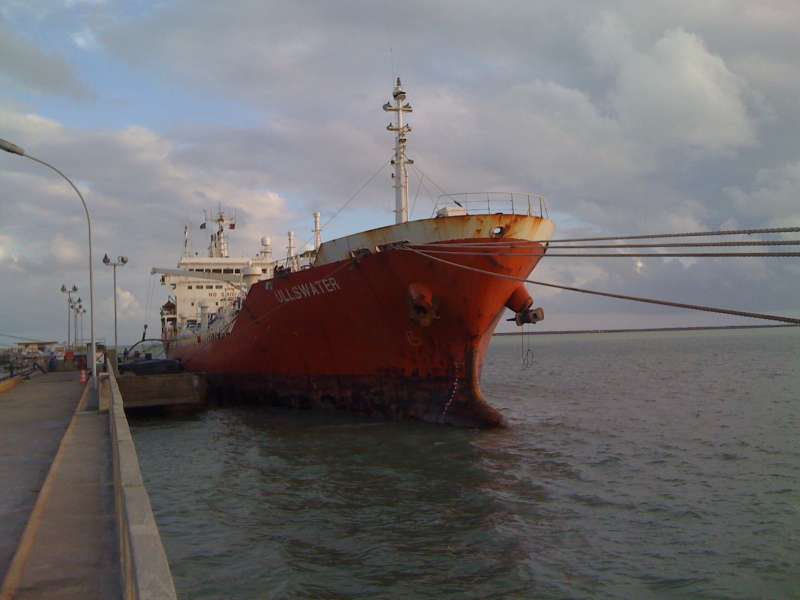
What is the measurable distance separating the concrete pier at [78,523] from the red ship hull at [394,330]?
6.91 m

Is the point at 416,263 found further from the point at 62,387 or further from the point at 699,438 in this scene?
the point at 62,387

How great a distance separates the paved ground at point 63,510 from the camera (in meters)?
4.31

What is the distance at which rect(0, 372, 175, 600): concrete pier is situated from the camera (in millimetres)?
3832

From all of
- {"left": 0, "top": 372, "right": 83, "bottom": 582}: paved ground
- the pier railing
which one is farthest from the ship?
the pier railing

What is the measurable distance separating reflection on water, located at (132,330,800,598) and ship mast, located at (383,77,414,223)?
5.85 meters

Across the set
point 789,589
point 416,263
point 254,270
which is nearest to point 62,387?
point 254,270

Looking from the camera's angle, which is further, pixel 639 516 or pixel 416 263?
pixel 416 263

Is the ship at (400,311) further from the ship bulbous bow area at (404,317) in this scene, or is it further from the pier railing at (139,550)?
the pier railing at (139,550)

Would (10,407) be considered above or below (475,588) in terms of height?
above

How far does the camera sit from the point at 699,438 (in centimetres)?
1553

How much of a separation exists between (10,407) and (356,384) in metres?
8.20

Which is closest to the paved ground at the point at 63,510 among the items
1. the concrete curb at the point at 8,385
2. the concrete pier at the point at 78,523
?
the concrete pier at the point at 78,523

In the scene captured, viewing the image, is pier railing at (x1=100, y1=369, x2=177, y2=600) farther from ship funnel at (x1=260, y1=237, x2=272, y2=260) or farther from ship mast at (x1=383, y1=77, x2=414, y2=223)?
ship funnel at (x1=260, y1=237, x2=272, y2=260)

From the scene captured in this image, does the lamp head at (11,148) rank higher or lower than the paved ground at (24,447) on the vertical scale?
higher
